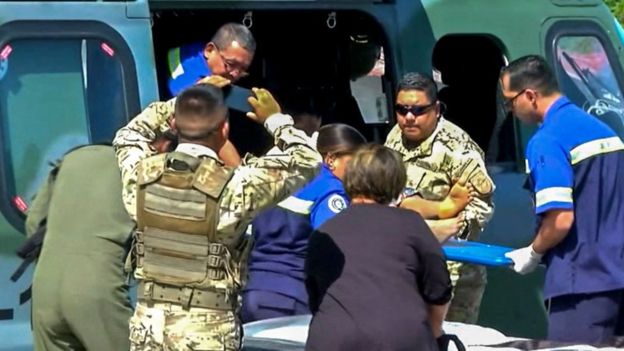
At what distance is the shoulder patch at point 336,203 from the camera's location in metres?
5.63

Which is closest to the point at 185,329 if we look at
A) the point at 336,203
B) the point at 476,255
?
the point at 476,255

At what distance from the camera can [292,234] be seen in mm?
5711

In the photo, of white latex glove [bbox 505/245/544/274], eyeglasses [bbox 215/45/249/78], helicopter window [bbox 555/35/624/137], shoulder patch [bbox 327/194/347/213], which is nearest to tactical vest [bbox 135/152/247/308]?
shoulder patch [bbox 327/194/347/213]

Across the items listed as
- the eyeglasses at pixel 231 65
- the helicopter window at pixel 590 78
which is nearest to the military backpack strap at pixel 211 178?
the eyeglasses at pixel 231 65

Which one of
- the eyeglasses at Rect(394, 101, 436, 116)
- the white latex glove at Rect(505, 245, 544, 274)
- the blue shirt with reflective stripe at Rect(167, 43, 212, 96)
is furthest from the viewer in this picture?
the blue shirt with reflective stripe at Rect(167, 43, 212, 96)

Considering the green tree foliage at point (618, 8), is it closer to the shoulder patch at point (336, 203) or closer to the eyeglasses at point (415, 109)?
the eyeglasses at point (415, 109)

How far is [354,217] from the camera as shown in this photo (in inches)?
166

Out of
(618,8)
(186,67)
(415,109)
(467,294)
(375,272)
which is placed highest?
(618,8)

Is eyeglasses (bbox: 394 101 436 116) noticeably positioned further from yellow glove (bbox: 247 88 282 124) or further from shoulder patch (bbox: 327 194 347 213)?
yellow glove (bbox: 247 88 282 124)

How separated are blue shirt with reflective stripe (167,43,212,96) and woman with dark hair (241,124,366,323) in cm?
92

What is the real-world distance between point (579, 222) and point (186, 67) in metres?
2.21

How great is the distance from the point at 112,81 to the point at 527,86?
1.74 m

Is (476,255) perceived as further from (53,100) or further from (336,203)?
(53,100)

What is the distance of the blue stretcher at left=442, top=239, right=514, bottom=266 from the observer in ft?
16.9
